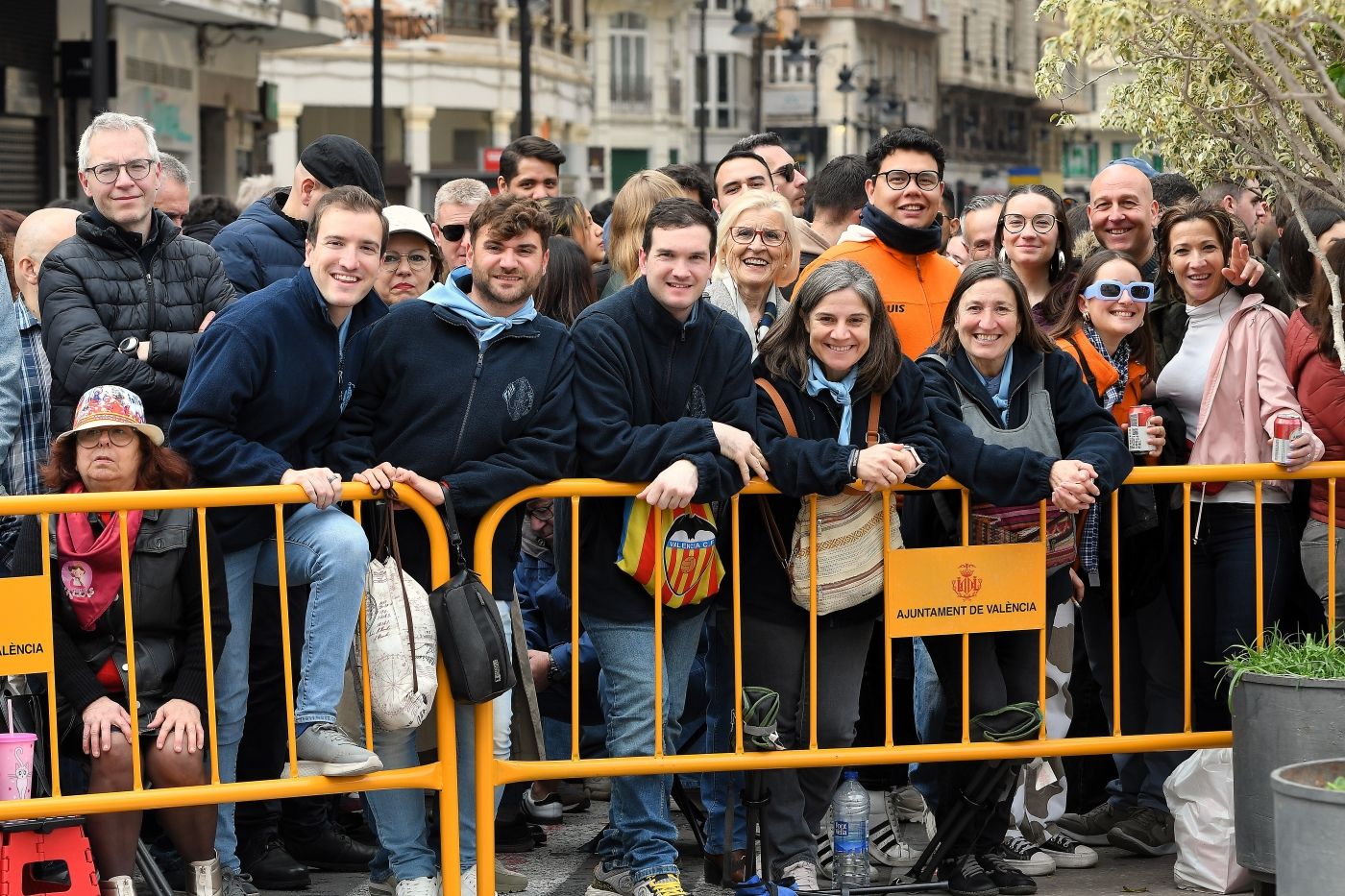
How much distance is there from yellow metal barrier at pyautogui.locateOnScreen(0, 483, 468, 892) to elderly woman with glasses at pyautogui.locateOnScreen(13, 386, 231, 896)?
0.21 ft

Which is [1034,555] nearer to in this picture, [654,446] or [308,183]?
[654,446]

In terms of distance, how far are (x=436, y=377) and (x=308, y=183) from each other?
187cm

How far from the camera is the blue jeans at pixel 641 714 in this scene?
18.9ft

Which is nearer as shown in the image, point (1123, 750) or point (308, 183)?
point (1123, 750)

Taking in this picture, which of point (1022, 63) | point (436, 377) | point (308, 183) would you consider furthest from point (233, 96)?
point (1022, 63)

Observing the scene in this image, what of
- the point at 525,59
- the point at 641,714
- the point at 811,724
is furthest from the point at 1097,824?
the point at 525,59

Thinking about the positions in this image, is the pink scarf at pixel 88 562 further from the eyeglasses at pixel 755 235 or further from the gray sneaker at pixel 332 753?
the eyeglasses at pixel 755 235

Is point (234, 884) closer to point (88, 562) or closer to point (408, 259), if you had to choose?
point (88, 562)

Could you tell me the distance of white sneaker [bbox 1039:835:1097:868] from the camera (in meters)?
6.42

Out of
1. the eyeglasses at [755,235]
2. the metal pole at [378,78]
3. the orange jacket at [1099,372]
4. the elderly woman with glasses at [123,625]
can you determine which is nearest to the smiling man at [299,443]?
the elderly woman with glasses at [123,625]

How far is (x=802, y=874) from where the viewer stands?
19.1ft

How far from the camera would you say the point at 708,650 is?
634 centimetres

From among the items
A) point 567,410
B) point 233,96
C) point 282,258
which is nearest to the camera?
point 567,410

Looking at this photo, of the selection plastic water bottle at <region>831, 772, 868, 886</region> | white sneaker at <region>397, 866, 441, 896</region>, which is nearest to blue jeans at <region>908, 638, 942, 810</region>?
plastic water bottle at <region>831, 772, 868, 886</region>
